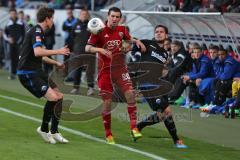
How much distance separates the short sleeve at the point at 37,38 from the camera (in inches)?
448

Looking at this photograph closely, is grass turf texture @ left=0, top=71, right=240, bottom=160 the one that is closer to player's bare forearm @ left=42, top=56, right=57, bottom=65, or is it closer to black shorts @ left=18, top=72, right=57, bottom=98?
black shorts @ left=18, top=72, right=57, bottom=98

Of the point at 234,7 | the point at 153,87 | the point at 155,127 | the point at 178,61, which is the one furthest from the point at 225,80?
the point at 153,87

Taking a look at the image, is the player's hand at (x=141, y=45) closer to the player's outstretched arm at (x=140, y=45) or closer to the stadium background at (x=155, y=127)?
the player's outstretched arm at (x=140, y=45)

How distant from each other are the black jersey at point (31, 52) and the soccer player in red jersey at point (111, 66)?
32.0 inches

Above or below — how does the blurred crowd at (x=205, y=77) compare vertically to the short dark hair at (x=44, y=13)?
below

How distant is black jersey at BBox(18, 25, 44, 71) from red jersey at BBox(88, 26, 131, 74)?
35.1 inches

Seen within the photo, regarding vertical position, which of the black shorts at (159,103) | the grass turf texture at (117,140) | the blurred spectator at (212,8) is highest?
the blurred spectator at (212,8)

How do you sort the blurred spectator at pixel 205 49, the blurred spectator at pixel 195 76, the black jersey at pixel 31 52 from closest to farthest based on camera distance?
the black jersey at pixel 31 52 → the blurred spectator at pixel 195 76 → the blurred spectator at pixel 205 49

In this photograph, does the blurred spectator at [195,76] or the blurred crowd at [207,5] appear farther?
the blurred spectator at [195,76]

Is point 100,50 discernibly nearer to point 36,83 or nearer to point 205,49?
point 36,83

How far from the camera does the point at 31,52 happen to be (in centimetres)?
1166

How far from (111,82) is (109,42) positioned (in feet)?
2.03

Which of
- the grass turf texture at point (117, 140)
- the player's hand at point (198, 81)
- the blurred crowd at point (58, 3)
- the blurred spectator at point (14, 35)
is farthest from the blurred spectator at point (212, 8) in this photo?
the blurred spectator at point (14, 35)

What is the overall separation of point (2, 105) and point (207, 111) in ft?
14.5
